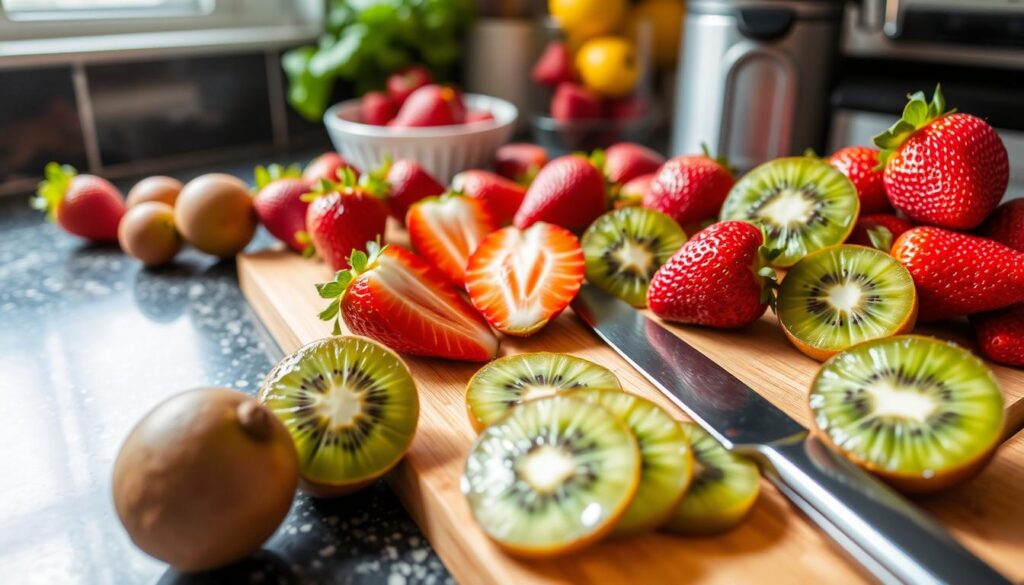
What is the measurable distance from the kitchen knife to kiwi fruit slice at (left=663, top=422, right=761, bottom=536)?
10 mm

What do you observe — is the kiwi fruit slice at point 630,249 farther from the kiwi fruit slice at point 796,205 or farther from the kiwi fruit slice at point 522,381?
the kiwi fruit slice at point 522,381

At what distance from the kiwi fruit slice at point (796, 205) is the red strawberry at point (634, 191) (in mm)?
154

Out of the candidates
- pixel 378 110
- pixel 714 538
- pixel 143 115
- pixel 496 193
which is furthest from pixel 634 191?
pixel 143 115

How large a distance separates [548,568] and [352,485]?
0.15m

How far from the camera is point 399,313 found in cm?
67

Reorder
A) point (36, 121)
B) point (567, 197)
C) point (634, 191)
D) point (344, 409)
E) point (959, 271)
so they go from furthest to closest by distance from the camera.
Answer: point (36, 121) → point (634, 191) → point (567, 197) → point (959, 271) → point (344, 409)

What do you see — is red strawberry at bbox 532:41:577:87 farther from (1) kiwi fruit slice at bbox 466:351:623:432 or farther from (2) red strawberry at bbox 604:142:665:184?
(1) kiwi fruit slice at bbox 466:351:623:432

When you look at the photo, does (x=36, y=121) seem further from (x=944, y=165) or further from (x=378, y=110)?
(x=944, y=165)

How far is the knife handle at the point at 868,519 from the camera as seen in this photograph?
411 millimetres

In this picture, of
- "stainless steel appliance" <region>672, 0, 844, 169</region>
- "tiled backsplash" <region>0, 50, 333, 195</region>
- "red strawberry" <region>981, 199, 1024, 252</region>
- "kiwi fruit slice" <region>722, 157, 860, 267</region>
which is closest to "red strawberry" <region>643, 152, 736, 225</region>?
"kiwi fruit slice" <region>722, 157, 860, 267</region>

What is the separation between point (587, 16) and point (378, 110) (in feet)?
1.48

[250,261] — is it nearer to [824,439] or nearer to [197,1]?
[824,439]

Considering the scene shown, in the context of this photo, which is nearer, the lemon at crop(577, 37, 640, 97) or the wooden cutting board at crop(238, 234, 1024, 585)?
the wooden cutting board at crop(238, 234, 1024, 585)

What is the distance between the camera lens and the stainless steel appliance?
3.82 feet
